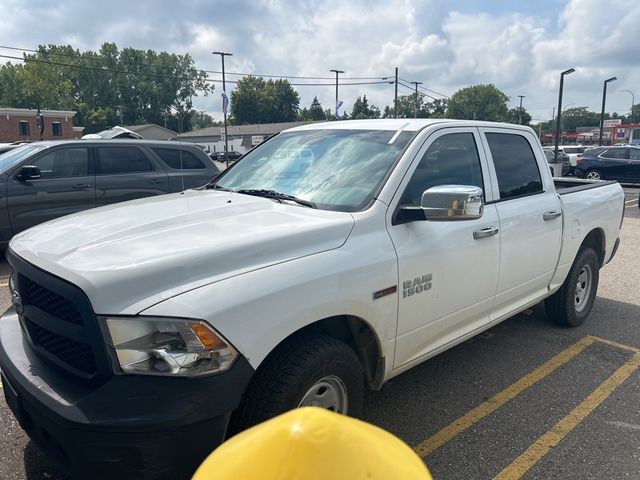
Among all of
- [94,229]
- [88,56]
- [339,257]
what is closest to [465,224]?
[339,257]

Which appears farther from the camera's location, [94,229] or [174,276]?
[94,229]

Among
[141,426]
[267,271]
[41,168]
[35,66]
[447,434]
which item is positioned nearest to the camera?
[141,426]

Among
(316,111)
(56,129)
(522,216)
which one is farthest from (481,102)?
(522,216)

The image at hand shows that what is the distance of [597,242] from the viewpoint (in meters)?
5.33

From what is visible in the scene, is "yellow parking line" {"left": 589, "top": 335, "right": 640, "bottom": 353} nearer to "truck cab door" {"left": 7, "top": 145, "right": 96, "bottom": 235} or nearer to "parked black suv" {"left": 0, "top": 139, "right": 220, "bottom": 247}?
"parked black suv" {"left": 0, "top": 139, "right": 220, "bottom": 247}

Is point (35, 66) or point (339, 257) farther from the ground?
point (35, 66)

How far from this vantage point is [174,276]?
212cm

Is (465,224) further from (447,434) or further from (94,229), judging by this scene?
(94,229)

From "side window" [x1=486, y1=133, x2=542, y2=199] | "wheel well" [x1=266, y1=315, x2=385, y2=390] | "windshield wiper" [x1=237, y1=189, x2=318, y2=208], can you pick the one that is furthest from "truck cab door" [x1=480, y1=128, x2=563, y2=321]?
"windshield wiper" [x1=237, y1=189, x2=318, y2=208]

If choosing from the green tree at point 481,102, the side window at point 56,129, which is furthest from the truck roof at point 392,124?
the green tree at point 481,102

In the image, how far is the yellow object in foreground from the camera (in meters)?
0.91

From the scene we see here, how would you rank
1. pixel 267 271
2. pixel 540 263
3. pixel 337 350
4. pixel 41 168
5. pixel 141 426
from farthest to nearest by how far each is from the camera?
pixel 41 168 < pixel 540 263 < pixel 337 350 < pixel 267 271 < pixel 141 426

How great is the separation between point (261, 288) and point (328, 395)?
750mm

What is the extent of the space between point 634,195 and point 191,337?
20782mm
